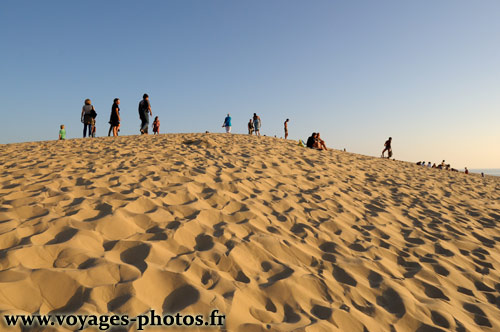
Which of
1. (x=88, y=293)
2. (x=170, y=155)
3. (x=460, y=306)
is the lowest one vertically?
(x=460, y=306)

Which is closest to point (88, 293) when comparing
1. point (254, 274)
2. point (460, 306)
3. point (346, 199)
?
point (254, 274)

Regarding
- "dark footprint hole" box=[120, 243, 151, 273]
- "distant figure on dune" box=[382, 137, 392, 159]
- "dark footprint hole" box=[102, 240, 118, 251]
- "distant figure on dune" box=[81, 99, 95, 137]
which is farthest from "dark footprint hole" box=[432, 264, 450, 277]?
"distant figure on dune" box=[382, 137, 392, 159]

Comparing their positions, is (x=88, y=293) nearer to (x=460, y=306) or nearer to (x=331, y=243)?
(x=331, y=243)

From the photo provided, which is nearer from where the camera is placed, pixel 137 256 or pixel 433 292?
pixel 137 256

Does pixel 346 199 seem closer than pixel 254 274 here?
No

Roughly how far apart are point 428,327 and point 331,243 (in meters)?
1.38

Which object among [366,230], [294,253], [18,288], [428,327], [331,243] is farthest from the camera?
[366,230]

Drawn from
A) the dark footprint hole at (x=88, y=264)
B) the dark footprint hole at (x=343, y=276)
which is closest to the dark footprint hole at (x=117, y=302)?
the dark footprint hole at (x=88, y=264)

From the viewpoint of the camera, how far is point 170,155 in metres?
7.46

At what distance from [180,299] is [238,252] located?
0.88m

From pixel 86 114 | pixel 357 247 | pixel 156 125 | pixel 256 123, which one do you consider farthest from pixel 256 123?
pixel 357 247

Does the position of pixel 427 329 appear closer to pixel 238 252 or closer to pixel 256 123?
pixel 238 252

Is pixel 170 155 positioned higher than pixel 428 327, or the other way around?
pixel 170 155

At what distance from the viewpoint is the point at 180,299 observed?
2199 millimetres
